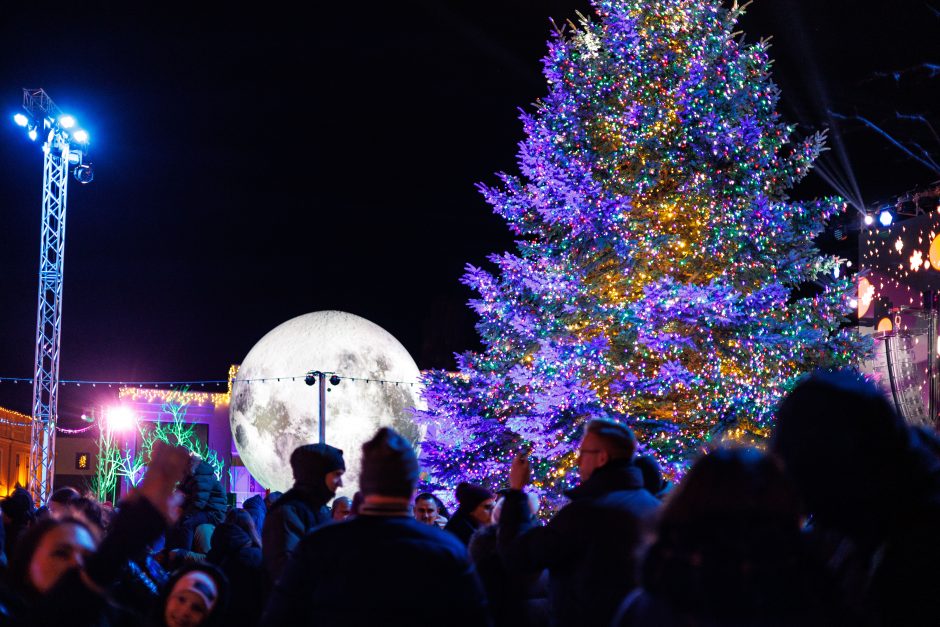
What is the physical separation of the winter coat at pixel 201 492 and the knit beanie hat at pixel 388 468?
6.68 meters

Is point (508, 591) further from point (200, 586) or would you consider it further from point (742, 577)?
point (742, 577)

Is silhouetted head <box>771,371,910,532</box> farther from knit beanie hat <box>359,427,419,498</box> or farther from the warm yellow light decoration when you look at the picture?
the warm yellow light decoration

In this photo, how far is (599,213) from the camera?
1402 cm

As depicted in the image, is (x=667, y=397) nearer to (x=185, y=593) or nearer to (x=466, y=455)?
(x=466, y=455)

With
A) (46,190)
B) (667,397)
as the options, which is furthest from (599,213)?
(46,190)

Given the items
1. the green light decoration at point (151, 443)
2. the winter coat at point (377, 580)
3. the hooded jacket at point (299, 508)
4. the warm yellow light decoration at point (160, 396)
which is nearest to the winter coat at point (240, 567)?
the hooded jacket at point (299, 508)

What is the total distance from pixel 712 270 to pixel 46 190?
599 inches

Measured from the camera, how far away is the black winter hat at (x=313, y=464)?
5.94 metres

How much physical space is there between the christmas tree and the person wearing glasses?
8640mm

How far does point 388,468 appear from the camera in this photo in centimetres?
348

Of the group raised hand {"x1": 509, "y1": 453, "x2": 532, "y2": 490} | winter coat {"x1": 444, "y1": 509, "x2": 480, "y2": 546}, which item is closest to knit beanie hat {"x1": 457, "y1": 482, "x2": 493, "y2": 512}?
winter coat {"x1": 444, "y1": 509, "x2": 480, "y2": 546}

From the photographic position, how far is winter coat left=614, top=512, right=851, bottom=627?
1.89m

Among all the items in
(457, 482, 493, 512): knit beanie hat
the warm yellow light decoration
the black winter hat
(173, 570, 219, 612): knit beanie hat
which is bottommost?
(173, 570, 219, 612): knit beanie hat

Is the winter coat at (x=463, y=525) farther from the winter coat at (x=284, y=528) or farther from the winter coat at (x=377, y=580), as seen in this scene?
the winter coat at (x=377, y=580)
